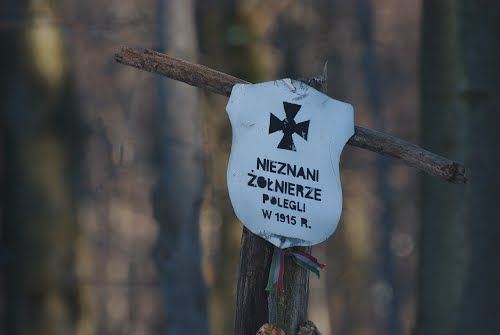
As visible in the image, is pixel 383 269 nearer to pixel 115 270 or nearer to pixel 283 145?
pixel 115 270

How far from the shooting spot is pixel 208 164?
1012 cm

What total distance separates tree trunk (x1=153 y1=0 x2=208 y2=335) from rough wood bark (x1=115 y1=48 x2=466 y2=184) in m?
4.89

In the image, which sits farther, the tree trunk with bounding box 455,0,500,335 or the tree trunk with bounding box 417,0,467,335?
the tree trunk with bounding box 417,0,467,335

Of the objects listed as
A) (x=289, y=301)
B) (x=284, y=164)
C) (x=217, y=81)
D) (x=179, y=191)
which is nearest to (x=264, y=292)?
(x=289, y=301)

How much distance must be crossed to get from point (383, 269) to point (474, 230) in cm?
686

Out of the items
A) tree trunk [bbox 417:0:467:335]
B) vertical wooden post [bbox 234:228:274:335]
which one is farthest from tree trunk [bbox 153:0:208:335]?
vertical wooden post [bbox 234:228:274:335]

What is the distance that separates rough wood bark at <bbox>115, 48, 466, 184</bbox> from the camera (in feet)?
12.2

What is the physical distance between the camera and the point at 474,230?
6.82m

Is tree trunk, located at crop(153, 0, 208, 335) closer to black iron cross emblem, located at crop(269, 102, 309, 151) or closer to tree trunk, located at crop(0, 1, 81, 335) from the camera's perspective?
tree trunk, located at crop(0, 1, 81, 335)

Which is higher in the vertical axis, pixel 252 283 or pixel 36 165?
pixel 36 165

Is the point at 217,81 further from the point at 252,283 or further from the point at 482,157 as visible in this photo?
the point at 482,157

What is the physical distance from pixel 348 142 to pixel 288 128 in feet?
0.82

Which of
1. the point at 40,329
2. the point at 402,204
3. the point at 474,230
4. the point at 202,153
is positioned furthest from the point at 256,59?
the point at 402,204

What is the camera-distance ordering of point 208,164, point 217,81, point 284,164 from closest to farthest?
point 284,164
point 217,81
point 208,164
